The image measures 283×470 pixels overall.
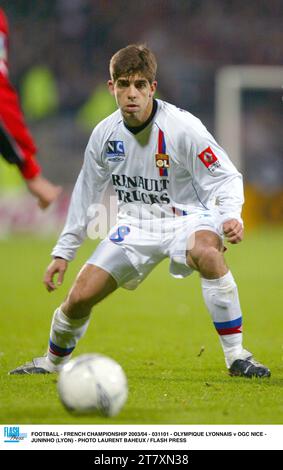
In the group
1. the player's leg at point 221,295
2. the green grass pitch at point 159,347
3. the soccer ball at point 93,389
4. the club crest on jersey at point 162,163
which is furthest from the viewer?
the club crest on jersey at point 162,163

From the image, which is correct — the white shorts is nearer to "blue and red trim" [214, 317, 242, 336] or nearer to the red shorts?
"blue and red trim" [214, 317, 242, 336]

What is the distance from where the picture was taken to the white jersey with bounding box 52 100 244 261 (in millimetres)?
5246

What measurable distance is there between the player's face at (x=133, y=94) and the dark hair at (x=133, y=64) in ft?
0.09

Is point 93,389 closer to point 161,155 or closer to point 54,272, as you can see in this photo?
point 54,272

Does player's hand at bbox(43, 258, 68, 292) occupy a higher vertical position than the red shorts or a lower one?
lower

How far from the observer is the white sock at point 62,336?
542 cm

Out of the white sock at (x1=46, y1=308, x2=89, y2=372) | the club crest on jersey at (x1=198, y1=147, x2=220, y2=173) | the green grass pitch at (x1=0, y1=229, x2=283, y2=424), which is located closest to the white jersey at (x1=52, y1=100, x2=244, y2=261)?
the club crest on jersey at (x1=198, y1=147, x2=220, y2=173)

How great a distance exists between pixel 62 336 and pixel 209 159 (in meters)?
1.33

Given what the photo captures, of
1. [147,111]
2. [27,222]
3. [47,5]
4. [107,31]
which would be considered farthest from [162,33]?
[147,111]

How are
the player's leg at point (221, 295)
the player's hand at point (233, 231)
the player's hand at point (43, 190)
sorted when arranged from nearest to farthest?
1. the player's hand at point (43, 190)
2. the player's hand at point (233, 231)
3. the player's leg at point (221, 295)

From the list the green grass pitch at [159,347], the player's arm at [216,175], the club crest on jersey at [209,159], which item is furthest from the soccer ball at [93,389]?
the club crest on jersey at [209,159]

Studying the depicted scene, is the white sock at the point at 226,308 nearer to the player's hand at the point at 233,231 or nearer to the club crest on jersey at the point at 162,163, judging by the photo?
the player's hand at the point at 233,231

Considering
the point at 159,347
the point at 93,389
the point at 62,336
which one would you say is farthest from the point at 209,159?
the point at 159,347

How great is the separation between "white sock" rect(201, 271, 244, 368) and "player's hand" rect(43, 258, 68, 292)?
81 cm
